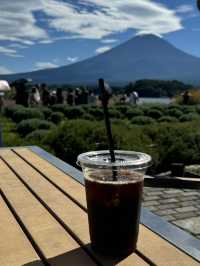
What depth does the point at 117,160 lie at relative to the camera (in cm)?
177

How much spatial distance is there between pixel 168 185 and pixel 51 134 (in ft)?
9.51

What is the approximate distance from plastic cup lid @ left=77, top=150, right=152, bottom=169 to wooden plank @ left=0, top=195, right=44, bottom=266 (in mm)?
345

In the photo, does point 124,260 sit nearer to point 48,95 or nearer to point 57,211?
point 57,211

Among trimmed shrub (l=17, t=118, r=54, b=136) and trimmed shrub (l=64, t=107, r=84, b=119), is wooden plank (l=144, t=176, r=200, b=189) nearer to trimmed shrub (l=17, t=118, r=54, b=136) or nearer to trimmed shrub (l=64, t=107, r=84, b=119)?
trimmed shrub (l=17, t=118, r=54, b=136)

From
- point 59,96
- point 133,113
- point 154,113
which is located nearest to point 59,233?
point 154,113

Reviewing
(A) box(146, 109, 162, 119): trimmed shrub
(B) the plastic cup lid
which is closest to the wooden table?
(B) the plastic cup lid

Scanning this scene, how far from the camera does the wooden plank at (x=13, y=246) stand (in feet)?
5.28

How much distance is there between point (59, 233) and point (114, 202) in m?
0.36

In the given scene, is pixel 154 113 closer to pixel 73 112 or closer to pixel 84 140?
pixel 73 112

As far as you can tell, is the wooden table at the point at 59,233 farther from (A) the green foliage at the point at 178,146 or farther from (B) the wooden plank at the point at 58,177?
(A) the green foliage at the point at 178,146

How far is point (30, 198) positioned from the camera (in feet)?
7.91

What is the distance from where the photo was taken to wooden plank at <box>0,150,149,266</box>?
63.7 inches

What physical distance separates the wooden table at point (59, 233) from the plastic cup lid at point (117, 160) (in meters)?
0.29

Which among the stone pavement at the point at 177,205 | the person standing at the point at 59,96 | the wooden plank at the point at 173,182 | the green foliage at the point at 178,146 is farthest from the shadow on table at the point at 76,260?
the person standing at the point at 59,96
